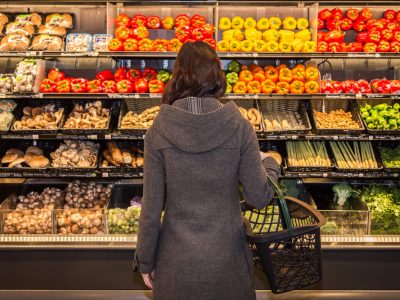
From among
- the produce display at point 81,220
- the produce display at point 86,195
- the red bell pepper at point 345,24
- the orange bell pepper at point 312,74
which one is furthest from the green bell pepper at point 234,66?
the produce display at point 81,220

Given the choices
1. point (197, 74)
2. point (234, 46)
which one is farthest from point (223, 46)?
point (197, 74)

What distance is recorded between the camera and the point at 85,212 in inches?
160

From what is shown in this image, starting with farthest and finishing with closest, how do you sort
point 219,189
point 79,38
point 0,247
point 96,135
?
1. point 79,38
2. point 96,135
3. point 0,247
4. point 219,189

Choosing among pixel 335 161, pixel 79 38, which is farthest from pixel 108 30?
pixel 335 161

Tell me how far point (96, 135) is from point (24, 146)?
1009mm

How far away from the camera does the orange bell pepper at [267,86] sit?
4.52 m

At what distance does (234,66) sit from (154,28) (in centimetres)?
85

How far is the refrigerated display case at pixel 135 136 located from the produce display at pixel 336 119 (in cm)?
5

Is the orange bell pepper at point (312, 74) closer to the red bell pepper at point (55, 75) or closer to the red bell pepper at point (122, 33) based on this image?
the red bell pepper at point (122, 33)

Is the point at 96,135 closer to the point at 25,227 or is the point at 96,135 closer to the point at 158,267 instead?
the point at 25,227

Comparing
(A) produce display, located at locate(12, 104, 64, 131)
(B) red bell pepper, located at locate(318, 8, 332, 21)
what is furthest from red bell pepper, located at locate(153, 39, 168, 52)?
(B) red bell pepper, located at locate(318, 8, 332, 21)

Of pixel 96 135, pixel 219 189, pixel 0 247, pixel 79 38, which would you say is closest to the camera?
pixel 219 189

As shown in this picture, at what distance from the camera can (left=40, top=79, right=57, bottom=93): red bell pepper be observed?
4481 mm

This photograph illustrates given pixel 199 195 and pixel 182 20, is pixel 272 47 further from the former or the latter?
pixel 199 195
